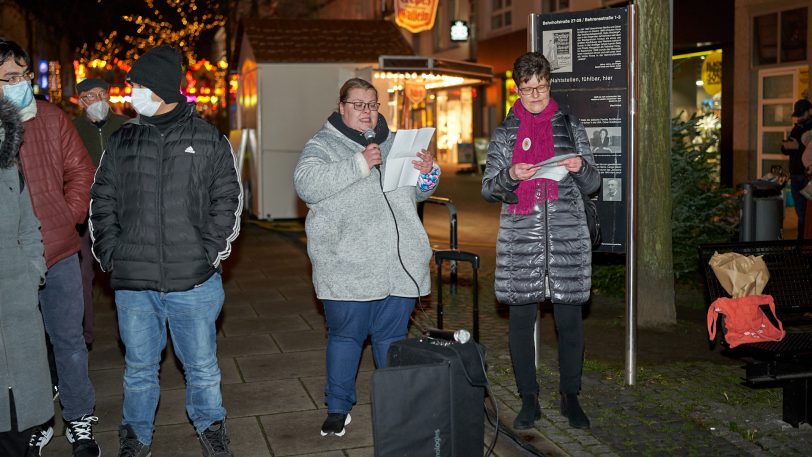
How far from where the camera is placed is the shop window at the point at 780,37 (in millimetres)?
16984

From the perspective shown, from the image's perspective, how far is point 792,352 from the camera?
5.00 m

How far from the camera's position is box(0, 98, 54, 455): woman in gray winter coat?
3.75 metres

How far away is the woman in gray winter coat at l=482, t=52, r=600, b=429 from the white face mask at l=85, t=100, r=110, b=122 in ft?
10.7

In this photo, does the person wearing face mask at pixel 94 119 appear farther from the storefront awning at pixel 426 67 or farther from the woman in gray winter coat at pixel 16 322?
the storefront awning at pixel 426 67

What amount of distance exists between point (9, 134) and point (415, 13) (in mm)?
27178

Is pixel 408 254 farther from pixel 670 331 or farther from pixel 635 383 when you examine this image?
pixel 670 331

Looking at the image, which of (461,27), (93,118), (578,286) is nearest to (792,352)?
(578,286)

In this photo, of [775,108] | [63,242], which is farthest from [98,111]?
[775,108]

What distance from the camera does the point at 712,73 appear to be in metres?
20.1

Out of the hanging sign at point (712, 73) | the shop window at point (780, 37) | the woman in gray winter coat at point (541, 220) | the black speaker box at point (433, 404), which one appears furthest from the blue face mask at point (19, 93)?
the hanging sign at point (712, 73)

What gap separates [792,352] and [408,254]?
6.94ft

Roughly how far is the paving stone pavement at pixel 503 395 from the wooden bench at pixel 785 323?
204 mm

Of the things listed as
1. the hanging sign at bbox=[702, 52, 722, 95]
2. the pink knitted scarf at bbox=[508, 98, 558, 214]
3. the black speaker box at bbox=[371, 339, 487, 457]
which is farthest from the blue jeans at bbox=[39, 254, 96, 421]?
the hanging sign at bbox=[702, 52, 722, 95]

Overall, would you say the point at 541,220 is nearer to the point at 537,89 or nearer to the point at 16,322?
the point at 537,89
